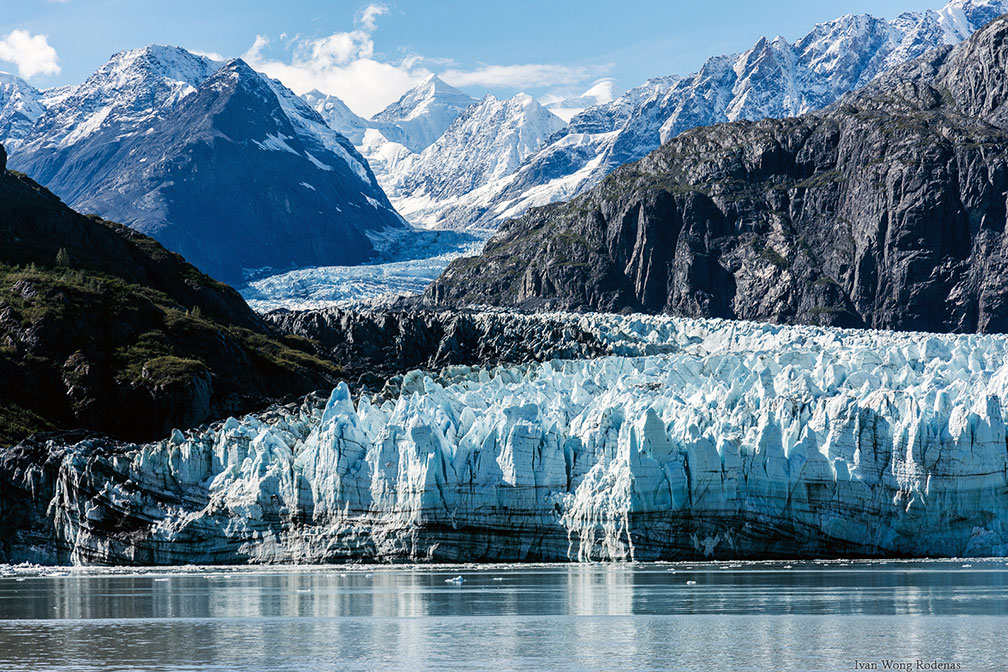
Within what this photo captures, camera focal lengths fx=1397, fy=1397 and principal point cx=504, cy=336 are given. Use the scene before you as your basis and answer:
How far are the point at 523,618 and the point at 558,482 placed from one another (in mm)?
15335

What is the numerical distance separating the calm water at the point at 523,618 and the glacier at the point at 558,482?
66.0 inches

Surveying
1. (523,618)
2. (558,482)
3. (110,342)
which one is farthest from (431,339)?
(523,618)

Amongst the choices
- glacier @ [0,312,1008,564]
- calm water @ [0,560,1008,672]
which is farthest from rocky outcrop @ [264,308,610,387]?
calm water @ [0,560,1008,672]

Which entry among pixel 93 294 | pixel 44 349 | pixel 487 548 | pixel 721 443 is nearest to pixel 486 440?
pixel 487 548

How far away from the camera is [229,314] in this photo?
152 m

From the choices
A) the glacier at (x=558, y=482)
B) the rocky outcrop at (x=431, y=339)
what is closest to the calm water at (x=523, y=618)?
the glacier at (x=558, y=482)

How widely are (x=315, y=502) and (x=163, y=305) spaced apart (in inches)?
2996

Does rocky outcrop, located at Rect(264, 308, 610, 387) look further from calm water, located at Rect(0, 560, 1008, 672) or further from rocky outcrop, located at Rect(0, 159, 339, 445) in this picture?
calm water, located at Rect(0, 560, 1008, 672)

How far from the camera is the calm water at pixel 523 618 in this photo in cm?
3766

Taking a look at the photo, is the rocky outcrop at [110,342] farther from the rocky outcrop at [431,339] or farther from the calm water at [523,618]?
the calm water at [523,618]

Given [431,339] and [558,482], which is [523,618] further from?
[431,339]

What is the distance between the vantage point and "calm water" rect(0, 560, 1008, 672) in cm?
3766

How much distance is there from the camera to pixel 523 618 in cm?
4541

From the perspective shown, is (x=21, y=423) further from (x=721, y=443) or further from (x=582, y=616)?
(x=582, y=616)
